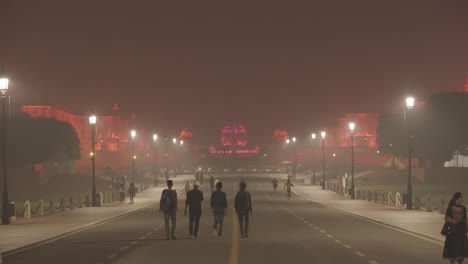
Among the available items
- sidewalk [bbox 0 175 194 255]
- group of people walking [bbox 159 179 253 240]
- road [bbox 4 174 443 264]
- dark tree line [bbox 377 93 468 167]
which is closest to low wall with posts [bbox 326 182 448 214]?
road [bbox 4 174 443 264]

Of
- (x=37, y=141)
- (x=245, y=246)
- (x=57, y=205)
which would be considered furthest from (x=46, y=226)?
(x=37, y=141)

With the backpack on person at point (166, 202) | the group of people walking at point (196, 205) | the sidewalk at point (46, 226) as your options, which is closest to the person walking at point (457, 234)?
the group of people walking at point (196, 205)

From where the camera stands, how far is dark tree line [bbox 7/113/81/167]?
374ft

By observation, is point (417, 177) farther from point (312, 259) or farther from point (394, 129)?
point (312, 259)

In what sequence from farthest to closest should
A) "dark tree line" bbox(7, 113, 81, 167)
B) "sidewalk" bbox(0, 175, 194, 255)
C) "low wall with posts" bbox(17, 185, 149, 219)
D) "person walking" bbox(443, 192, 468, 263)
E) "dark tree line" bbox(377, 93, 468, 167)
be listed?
1. "dark tree line" bbox(377, 93, 468, 167)
2. "dark tree line" bbox(7, 113, 81, 167)
3. "low wall with posts" bbox(17, 185, 149, 219)
4. "sidewalk" bbox(0, 175, 194, 255)
5. "person walking" bbox(443, 192, 468, 263)

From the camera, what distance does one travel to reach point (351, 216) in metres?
48.4

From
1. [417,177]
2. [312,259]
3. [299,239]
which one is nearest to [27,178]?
[417,177]

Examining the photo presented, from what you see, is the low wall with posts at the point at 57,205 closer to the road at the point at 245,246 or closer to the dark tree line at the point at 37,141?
the road at the point at 245,246

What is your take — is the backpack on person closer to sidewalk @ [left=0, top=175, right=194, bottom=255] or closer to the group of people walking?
the group of people walking

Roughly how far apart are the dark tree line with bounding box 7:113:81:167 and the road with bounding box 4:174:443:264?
75.7 m

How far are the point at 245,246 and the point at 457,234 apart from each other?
1006 centimetres

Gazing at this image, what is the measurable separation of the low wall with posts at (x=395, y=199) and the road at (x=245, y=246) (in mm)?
10016

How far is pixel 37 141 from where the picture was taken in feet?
394

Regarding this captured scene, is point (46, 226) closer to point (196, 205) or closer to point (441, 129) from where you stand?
point (196, 205)
